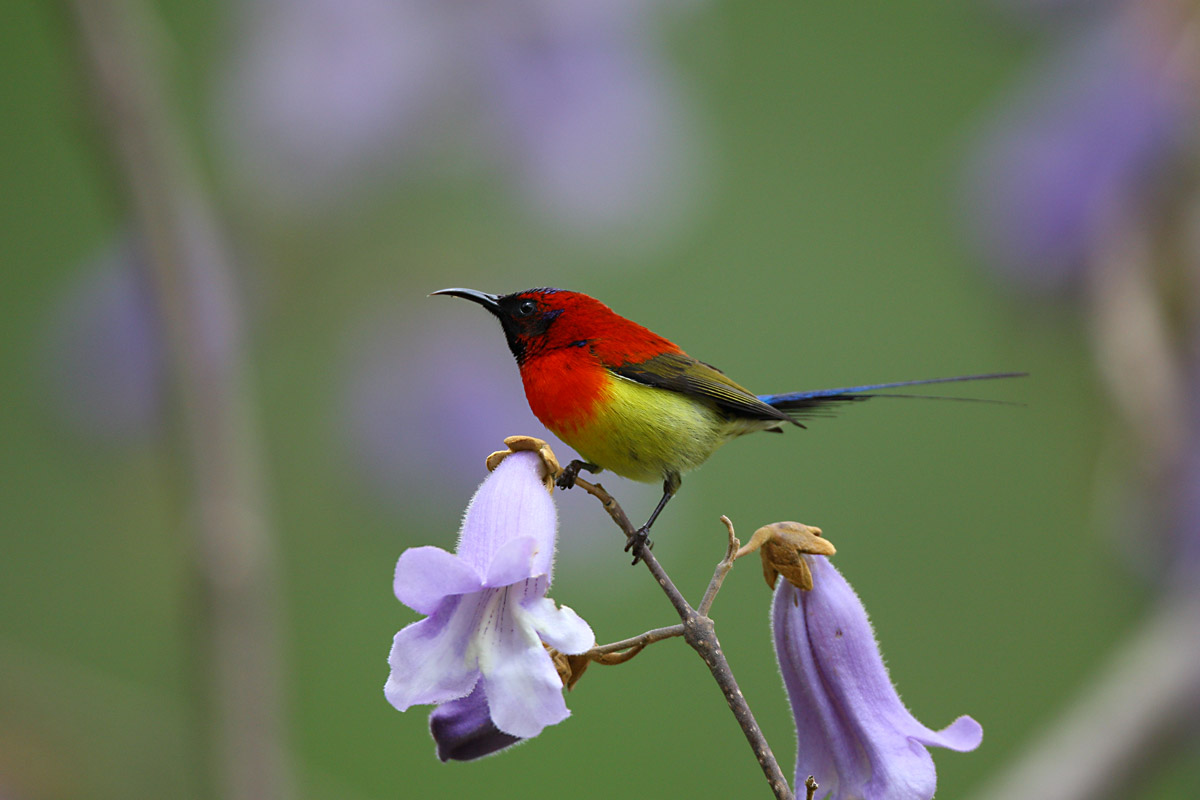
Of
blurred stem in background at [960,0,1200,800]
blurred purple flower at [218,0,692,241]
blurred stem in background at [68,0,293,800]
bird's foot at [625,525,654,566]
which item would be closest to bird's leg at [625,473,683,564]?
bird's foot at [625,525,654,566]

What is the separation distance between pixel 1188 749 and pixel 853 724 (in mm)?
758

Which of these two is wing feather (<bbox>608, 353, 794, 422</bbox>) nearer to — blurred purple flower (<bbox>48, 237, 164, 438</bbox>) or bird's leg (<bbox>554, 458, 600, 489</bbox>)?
bird's leg (<bbox>554, 458, 600, 489</bbox>)

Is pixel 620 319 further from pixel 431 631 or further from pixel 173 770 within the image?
pixel 173 770

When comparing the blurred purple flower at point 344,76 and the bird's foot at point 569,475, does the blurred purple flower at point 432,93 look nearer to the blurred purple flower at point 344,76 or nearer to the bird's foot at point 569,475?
the blurred purple flower at point 344,76

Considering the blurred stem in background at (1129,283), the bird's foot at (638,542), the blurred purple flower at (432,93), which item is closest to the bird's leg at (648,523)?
the bird's foot at (638,542)

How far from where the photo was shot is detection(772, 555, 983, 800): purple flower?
48 centimetres

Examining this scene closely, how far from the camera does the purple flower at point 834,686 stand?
1.56ft

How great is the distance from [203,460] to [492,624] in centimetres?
52

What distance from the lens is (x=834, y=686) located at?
0.49 metres

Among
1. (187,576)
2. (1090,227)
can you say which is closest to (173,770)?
(187,576)

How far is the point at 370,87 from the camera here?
1438 millimetres

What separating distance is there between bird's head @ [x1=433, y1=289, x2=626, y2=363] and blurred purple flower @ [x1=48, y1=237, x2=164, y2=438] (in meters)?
1.03

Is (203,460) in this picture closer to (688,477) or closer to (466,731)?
(466,731)

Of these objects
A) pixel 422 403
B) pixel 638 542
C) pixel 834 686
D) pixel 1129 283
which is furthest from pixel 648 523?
pixel 422 403
